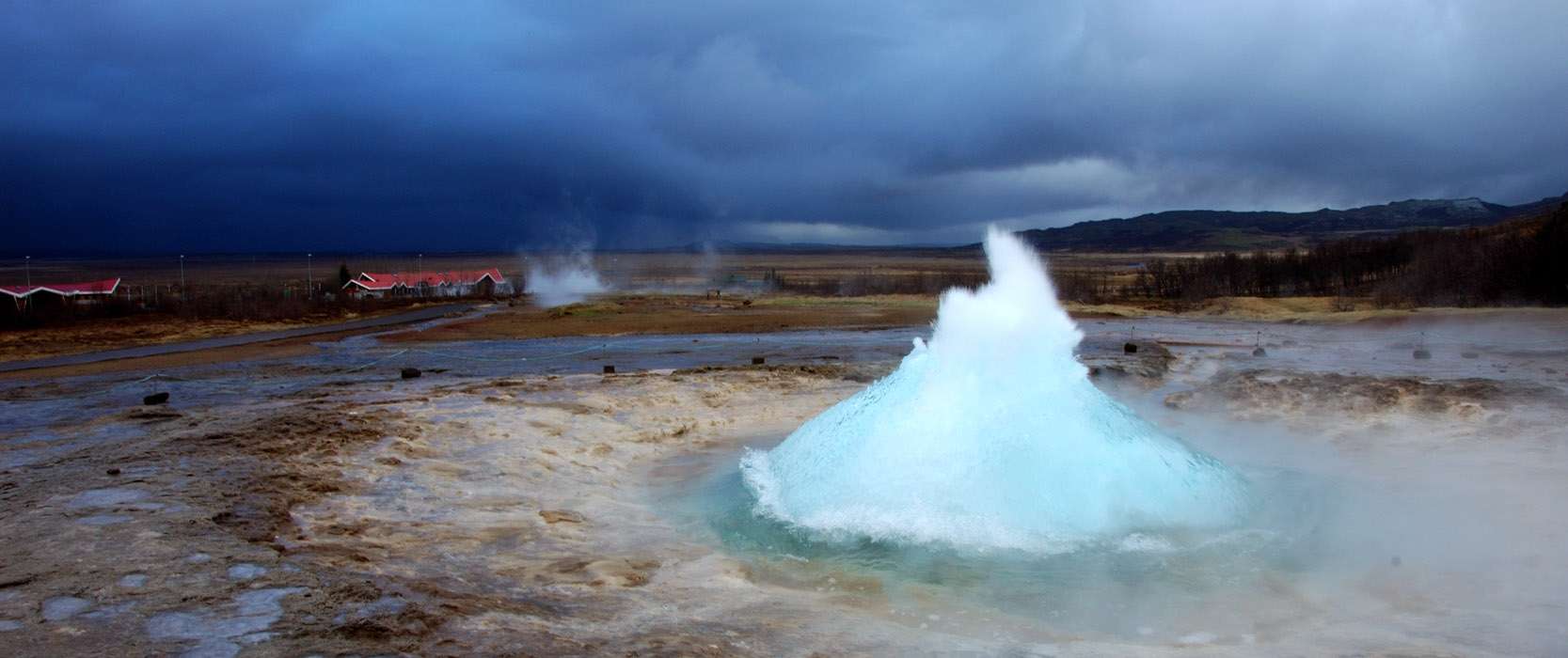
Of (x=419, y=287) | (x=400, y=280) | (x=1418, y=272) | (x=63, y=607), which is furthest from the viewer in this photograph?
(x=400, y=280)

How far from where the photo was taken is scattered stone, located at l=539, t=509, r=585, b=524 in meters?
6.73

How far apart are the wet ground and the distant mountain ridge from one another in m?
148

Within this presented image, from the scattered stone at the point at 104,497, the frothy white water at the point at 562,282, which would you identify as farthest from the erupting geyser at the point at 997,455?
the frothy white water at the point at 562,282

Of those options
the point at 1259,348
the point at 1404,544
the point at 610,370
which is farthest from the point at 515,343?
the point at 1404,544

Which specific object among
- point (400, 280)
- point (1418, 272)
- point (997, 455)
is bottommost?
point (997, 455)

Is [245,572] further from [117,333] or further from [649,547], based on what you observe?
[117,333]

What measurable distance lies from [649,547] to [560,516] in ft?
3.19

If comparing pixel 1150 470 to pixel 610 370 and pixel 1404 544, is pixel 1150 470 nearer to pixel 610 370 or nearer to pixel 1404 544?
pixel 1404 544

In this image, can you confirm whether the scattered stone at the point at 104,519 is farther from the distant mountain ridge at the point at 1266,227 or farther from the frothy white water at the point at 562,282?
the distant mountain ridge at the point at 1266,227

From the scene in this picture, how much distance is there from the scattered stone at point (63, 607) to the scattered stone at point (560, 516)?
283cm

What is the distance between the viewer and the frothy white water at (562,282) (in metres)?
55.4

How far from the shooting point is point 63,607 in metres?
4.18

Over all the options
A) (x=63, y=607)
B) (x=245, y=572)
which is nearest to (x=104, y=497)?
(x=245, y=572)

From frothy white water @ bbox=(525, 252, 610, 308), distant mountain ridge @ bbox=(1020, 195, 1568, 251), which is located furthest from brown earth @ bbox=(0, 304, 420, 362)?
distant mountain ridge @ bbox=(1020, 195, 1568, 251)
